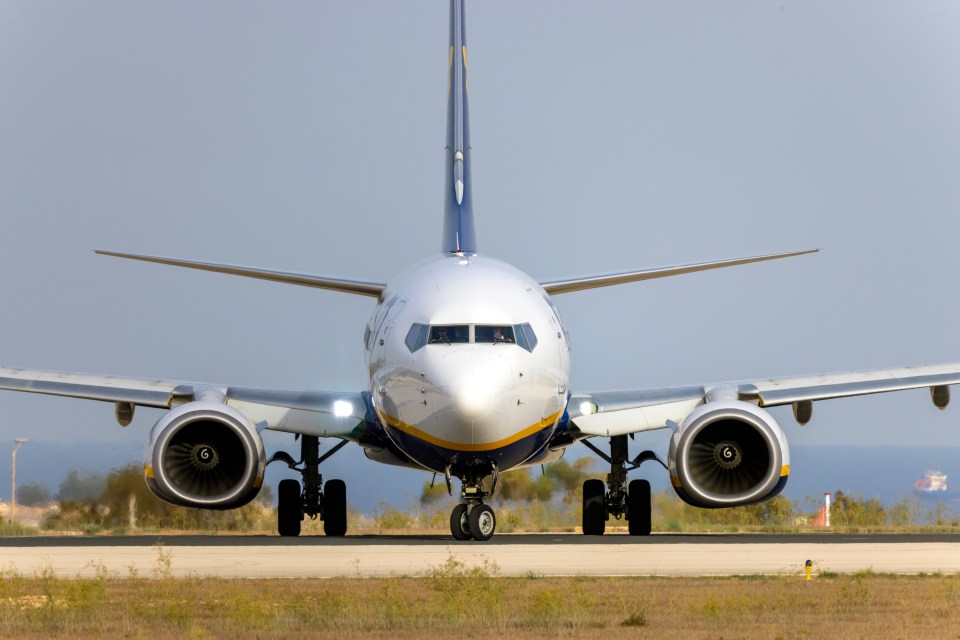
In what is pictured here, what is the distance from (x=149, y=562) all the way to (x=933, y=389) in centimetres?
1455

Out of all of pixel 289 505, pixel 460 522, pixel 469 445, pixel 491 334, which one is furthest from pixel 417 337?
pixel 289 505

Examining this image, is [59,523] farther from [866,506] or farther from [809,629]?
[809,629]

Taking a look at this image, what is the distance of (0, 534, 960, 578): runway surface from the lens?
20.1 metres

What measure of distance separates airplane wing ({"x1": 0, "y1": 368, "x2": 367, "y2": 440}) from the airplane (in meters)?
0.02

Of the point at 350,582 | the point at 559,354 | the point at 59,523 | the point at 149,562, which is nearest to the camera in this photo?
the point at 350,582

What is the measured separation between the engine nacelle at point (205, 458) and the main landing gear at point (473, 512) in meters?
3.31

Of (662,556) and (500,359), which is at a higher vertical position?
(500,359)

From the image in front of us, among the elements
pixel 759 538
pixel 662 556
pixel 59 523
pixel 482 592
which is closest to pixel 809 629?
pixel 482 592

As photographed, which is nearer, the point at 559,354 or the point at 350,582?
the point at 350,582

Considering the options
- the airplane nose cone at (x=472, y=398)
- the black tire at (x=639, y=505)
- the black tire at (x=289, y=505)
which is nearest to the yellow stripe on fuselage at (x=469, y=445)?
the airplane nose cone at (x=472, y=398)

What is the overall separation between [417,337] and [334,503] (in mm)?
6656

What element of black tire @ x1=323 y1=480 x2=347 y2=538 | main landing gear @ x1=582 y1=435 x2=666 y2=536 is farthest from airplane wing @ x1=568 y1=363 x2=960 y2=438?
black tire @ x1=323 y1=480 x2=347 y2=538

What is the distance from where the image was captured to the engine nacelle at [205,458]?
25.7 meters

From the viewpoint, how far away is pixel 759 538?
28000 mm
